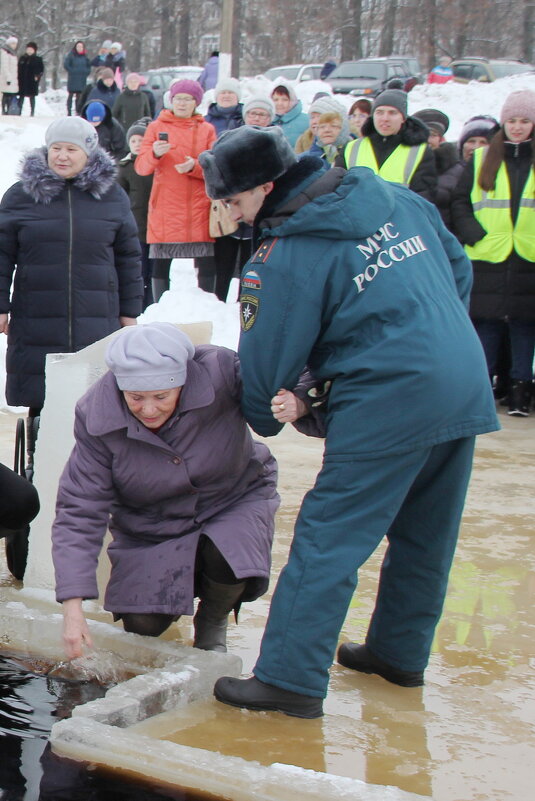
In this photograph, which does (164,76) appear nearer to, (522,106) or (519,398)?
(522,106)

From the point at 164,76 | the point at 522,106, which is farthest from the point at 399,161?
the point at 164,76

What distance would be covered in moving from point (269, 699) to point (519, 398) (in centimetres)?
486

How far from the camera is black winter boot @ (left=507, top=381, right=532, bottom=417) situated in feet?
25.1

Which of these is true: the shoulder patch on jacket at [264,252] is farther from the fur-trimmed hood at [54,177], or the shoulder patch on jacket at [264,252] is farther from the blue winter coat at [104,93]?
the blue winter coat at [104,93]

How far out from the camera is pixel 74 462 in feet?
11.2

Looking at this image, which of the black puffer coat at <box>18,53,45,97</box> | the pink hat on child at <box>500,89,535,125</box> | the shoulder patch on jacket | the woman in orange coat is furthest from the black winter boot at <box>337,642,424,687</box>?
the black puffer coat at <box>18,53,45,97</box>

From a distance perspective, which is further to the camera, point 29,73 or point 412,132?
point 29,73

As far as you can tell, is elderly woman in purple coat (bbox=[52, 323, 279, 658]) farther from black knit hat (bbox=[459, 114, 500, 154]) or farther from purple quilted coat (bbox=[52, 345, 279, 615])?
black knit hat (bbox=[459, 114, 500, 154])

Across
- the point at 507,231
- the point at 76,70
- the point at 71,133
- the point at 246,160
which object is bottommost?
the point at 507,231

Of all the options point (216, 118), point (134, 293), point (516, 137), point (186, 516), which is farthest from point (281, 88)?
point (186, 516)

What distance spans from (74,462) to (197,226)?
6.24 m

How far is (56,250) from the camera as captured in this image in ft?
16.8

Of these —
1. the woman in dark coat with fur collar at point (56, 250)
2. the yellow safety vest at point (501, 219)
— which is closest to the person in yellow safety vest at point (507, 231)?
the yellow safety vest at point (501, 219)

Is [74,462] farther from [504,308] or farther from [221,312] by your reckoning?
[221,312]
